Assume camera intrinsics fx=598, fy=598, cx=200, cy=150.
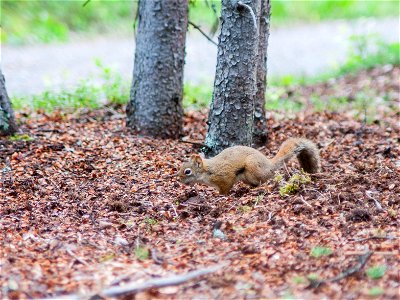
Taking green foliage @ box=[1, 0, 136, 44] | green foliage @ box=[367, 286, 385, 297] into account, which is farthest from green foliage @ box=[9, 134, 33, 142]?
green foliage @ box=[1, 0, 136, 44]

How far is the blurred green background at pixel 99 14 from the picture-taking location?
14914mm


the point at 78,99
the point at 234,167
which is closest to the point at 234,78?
the point at 234,167

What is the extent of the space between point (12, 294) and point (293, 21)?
1670 cm

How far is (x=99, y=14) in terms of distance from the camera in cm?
1667

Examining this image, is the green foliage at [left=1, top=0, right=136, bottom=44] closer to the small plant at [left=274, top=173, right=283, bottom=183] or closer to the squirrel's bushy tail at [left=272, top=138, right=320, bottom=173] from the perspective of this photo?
the squirrel's bushy tail at [left=272, top=138, right=320, bottom=173]

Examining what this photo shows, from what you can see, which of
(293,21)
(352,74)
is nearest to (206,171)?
(352,74)

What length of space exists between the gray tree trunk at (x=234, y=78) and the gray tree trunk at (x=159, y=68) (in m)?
1.09

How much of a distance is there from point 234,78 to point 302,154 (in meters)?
0.90

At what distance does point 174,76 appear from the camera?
21.3 ft

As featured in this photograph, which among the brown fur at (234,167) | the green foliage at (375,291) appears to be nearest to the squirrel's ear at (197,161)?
the brown fur at (234,167)

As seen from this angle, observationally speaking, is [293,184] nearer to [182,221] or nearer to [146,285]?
[182,221]

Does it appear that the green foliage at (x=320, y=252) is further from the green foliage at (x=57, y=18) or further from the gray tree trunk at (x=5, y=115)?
the green foliage at (x=57, y=18)

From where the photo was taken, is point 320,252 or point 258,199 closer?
point 320,252

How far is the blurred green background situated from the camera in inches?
587
